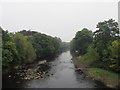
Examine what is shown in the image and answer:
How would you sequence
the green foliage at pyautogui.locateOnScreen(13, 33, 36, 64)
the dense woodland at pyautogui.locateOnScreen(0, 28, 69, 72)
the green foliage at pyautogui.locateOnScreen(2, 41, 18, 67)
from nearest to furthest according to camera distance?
the green foliage at pyautogui.locateOnScreen(2, 41, 18, 67), the dense woodland at pyautogui.locateOnScreen(0, 28, 69, 72), the green foliage at pyautogui.locateOnScreen(13, 33, 36, 64)

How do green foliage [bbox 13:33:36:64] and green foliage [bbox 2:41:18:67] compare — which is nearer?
green foliage [bbox 2:41:18:67]

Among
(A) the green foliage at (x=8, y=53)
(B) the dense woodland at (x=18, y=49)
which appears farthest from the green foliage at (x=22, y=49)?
(A) the green foliage at (x=8, y=53)

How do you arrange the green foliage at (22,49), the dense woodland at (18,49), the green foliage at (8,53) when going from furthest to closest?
the green foliage at (22,49)
the dense woodland at (18,49)
the green foliage at (8,53)

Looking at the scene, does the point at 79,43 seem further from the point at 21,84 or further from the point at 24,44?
the point at 21,84

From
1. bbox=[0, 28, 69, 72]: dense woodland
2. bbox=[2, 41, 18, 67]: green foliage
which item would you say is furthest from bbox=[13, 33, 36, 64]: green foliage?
bbox=[2, 41, 18, 67]: green foliage

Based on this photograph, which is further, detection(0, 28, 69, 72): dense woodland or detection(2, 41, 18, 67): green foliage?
detection(0, 28, 69, 72): dense woodland

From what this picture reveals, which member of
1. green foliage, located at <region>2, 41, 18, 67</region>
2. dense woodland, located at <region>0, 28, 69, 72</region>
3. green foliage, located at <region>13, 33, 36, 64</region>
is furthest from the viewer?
green foliage, located at <region>13, 33, 36, 64</region>

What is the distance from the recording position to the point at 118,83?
1508 inches

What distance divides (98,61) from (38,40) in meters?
36.7

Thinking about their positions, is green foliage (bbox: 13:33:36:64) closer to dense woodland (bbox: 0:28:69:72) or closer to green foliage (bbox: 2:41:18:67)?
dense woodland (bbox: 0:28:69:72)

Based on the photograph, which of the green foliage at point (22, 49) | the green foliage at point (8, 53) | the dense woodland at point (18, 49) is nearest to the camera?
→ the green foliage at point (8, 53)

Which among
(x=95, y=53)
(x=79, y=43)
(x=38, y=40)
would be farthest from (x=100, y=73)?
(x=38, y=40)

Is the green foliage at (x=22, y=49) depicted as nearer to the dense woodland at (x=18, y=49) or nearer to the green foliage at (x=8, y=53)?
the dense woodland at (x=18, y=49)

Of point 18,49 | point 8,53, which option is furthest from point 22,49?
point 8,53
